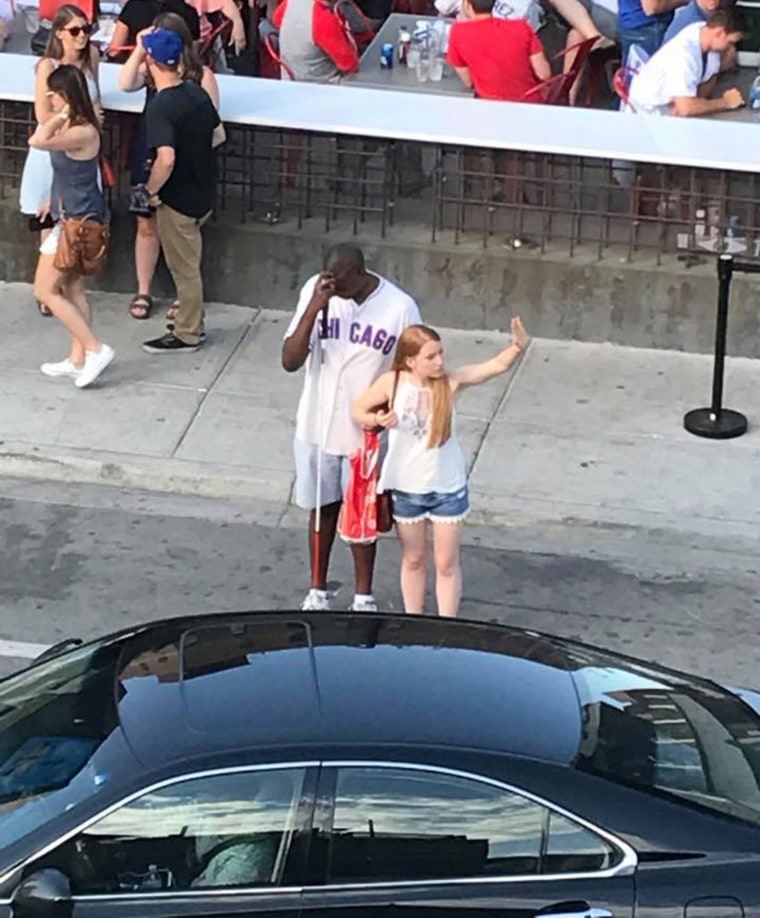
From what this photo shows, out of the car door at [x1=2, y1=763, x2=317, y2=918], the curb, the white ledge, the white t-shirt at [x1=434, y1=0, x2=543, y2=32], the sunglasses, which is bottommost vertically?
the curb

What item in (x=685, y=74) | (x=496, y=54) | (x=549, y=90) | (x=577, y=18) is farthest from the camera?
(x=577, y=18)

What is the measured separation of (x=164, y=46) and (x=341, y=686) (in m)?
5.84

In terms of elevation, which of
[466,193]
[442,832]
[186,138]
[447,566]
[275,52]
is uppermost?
[275,52]

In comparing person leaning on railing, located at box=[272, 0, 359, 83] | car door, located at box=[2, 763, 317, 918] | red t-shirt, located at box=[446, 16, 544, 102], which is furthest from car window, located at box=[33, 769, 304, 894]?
person leaning on railing, located at box=[272, 0, 359, 83]

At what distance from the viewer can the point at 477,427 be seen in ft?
34.1

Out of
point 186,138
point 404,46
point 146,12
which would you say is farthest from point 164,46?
point 404,46

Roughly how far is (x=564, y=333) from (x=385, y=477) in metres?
3.85

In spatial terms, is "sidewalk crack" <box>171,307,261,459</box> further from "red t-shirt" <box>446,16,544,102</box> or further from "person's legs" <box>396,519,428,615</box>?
"person's legs" <box>396,519,428,615</box>

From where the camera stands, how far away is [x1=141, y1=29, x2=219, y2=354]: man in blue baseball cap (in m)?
10.4

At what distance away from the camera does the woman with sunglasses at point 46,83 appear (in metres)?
10.6

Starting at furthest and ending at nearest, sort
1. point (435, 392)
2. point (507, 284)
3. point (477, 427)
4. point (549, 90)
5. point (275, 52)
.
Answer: point (275, 52), point (549, 90), point (507, 284), point (477, 427), point (435, 392)

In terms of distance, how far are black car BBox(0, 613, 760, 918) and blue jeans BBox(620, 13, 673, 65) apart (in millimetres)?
8392

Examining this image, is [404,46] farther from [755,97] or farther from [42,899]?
[42,899]

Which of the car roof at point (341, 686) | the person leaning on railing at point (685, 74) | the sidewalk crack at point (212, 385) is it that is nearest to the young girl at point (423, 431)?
the car roof at point (341, 686)
